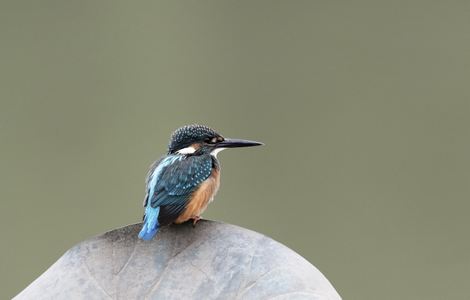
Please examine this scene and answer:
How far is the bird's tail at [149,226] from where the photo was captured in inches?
75.6

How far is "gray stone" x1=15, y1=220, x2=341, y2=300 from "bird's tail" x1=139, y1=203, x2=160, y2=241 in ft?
0.06

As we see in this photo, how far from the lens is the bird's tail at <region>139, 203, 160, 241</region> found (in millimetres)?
1921

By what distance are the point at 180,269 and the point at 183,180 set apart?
390 millimetres

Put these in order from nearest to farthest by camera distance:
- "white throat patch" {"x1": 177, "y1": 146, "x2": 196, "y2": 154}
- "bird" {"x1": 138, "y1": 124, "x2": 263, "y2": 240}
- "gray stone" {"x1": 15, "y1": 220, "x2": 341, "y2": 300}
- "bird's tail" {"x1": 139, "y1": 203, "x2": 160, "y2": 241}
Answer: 1. "gray stone" {"x1": 15, "y1": 220, "x2": 341, "y2": 300}
2. "bird's tail" {"x1": 139, "y1": 203, "x2": 160, "y2": 241}
3. "bird" {"x1": 138, "y1": 124, "x2": 263, "y2": 240}
4. "white throat patch" {"x1": 177, "y1": 146, "x2": 196, "y2": 154}

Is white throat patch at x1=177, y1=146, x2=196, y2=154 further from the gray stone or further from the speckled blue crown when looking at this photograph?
the gray stone

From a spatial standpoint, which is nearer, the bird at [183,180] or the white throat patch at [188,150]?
the bird at [183,180]

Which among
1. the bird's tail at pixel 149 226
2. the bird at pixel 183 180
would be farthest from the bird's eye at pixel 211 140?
the bird's tail at pixel 149 226


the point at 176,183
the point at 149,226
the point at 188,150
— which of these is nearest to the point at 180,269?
the point at 149,226

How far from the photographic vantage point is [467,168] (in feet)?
12.4

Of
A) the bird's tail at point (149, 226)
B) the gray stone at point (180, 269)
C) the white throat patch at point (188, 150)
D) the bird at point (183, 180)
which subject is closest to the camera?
the gray stone at point (180, 269)

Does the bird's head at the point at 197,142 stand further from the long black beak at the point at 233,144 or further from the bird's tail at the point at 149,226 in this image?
the bird's tail at the point at 149,226

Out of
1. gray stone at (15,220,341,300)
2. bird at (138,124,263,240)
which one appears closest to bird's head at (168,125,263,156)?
bird at (138,124,263,240)

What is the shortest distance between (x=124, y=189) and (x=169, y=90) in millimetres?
505

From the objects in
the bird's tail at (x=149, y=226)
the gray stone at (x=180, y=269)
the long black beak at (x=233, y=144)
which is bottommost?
the gray stone at (x=180, y=269)
